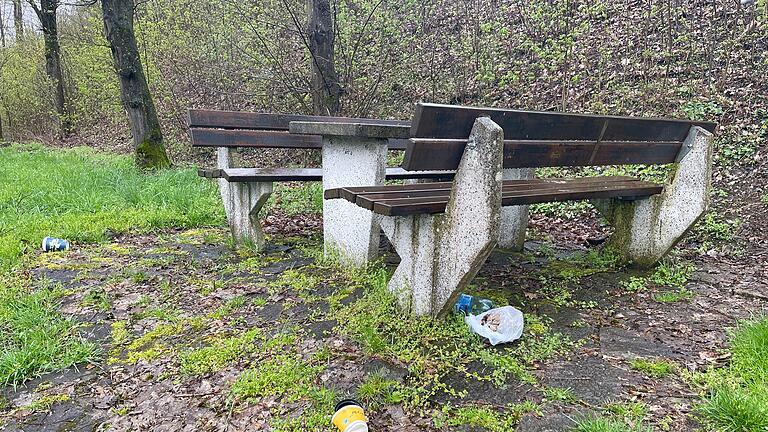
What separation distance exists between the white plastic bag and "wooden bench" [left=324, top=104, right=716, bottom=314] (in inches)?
7.6

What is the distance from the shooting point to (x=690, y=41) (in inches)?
290

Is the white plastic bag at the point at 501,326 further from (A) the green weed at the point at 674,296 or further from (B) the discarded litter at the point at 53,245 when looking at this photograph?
(B) the discarded litter at the point at 53,245

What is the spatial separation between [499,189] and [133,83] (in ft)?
25.6

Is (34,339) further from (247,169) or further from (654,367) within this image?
(654,367)

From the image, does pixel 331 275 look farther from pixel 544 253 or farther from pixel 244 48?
pixel 244 48

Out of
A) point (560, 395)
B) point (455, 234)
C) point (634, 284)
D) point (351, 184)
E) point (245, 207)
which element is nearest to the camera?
point (560, 395)

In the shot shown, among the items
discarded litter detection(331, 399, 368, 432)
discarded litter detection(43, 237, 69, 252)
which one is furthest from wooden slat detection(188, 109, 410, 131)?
discarded litter detection(331, 399, 368, 432)

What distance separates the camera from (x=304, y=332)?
288 cm

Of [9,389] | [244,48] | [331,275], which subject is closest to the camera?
[9,389]

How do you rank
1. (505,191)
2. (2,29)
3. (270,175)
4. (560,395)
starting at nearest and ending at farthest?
(560,395)
(505,191)
(270,175)
(2,29)

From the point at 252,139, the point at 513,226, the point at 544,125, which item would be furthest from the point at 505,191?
the point at 252,139

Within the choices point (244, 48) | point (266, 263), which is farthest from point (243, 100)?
point (266, 263)

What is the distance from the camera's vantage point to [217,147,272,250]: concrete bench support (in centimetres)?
430

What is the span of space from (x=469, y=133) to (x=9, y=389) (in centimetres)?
249
